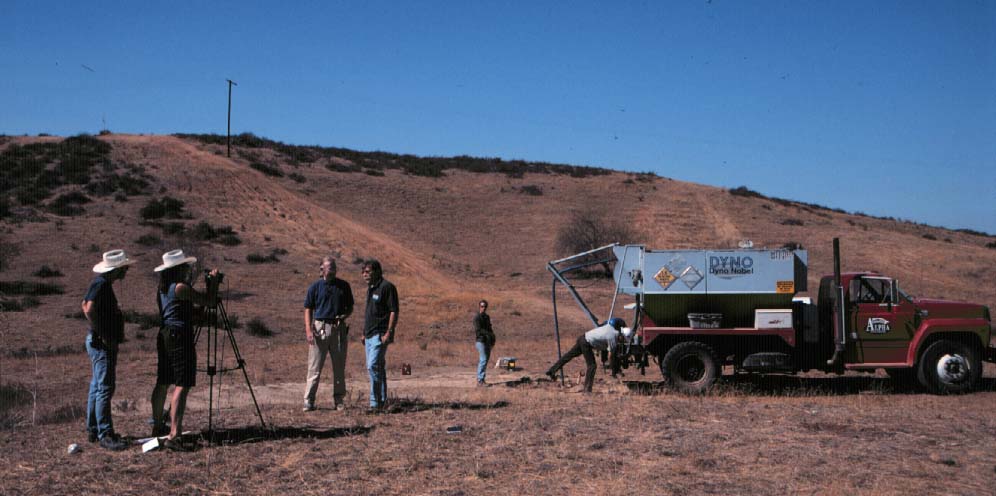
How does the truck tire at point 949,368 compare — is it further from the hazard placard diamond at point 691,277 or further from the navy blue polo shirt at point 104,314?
the navy blue polo shirt at point 104,314

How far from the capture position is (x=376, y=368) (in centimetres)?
1027

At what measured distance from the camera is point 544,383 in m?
14.2

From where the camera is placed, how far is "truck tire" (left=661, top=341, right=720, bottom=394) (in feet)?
41.4

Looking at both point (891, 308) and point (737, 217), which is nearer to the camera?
point (891, 308)

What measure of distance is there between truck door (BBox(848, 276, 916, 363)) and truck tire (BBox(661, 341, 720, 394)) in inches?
88.6

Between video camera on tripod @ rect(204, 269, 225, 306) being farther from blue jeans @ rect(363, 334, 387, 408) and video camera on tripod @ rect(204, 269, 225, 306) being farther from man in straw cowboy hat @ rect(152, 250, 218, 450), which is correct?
blue jeans @ rect(363, 334, 387, 408)

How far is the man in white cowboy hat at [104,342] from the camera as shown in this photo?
7859mm

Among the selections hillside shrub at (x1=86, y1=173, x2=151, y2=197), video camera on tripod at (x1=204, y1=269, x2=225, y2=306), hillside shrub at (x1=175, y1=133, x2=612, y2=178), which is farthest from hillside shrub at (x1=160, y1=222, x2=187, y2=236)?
video camera on tripod at (x1=204, y1=269, x2=225, y2=306)

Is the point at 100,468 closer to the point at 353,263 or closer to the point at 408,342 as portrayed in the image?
the point at 408,342

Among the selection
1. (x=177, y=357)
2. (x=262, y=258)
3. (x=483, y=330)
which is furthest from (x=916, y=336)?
(x=262, y=258)

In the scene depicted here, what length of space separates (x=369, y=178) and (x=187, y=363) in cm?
5178

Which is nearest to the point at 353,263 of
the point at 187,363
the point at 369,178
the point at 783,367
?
the point at 369,178

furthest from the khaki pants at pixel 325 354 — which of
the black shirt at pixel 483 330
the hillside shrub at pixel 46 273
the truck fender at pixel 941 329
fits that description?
the hillside shrub at pixel 46 273

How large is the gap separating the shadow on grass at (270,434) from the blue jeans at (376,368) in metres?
1.02
